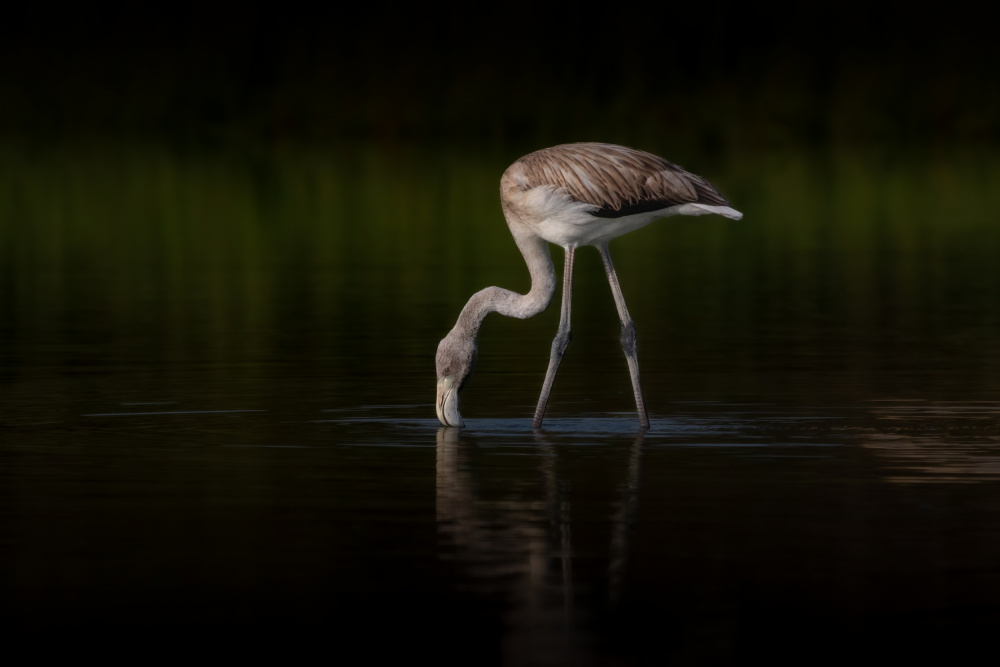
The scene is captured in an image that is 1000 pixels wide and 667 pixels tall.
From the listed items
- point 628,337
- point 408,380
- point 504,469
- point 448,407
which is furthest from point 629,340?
point 504,469

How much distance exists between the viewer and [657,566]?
33.3ft

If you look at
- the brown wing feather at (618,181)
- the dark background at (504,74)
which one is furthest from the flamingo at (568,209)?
the dark background at (504,74)

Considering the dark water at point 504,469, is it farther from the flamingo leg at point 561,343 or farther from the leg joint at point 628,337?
the leg joint at point 628,337

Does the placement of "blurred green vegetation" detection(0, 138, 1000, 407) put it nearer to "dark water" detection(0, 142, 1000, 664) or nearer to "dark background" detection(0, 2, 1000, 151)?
"dark water" detection(0, 142, 1000, 664)

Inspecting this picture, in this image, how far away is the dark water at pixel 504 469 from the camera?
30.3 ft

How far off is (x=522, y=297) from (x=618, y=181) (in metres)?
1.12

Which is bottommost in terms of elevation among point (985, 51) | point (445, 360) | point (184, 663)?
Result: point (184, 663)

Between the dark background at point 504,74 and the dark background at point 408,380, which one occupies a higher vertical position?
the dark background at point 504,74

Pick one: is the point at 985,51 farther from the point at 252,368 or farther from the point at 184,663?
the point at 184,663

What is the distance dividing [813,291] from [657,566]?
16.9 m

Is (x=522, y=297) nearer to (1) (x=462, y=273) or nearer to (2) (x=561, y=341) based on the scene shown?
(2) (x=561, y=341)

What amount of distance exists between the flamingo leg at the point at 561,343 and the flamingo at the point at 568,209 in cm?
1

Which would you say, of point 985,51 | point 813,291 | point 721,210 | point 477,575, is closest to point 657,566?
point 477,575

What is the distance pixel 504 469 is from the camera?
42.9ft
